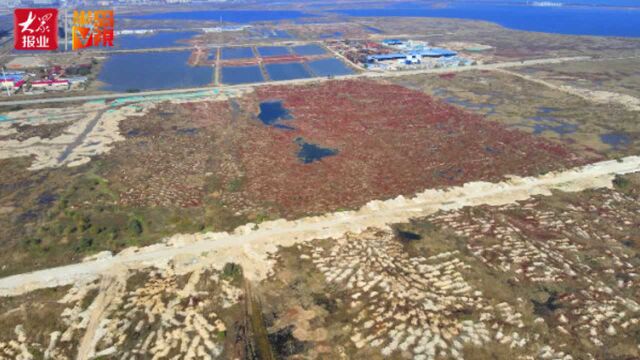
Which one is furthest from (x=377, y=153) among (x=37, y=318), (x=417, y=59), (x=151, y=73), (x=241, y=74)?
(x=151, y=73)

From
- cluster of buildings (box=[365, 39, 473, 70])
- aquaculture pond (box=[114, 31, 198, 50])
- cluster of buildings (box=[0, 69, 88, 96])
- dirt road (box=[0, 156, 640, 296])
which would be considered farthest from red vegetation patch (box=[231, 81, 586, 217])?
aquaculture pond (box=[114, 31, 198, 50])

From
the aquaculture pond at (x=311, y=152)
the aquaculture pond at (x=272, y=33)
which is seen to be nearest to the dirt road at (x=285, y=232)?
the aquaculture pond at (x=311, y=152)

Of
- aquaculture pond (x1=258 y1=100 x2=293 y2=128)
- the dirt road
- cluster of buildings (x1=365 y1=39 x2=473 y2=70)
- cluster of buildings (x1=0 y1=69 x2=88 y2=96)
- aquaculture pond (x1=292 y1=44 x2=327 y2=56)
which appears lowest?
the dirt road

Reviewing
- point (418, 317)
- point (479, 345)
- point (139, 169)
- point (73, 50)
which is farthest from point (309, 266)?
point (73, 50)

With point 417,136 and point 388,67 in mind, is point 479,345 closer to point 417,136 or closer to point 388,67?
point 417,136

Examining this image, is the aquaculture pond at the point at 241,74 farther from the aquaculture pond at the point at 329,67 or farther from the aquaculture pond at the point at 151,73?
the aquaculture pond at the point at 329,67

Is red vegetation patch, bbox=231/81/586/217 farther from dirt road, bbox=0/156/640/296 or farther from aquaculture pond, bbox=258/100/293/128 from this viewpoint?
dirt road, bbox=0/156/640/296
